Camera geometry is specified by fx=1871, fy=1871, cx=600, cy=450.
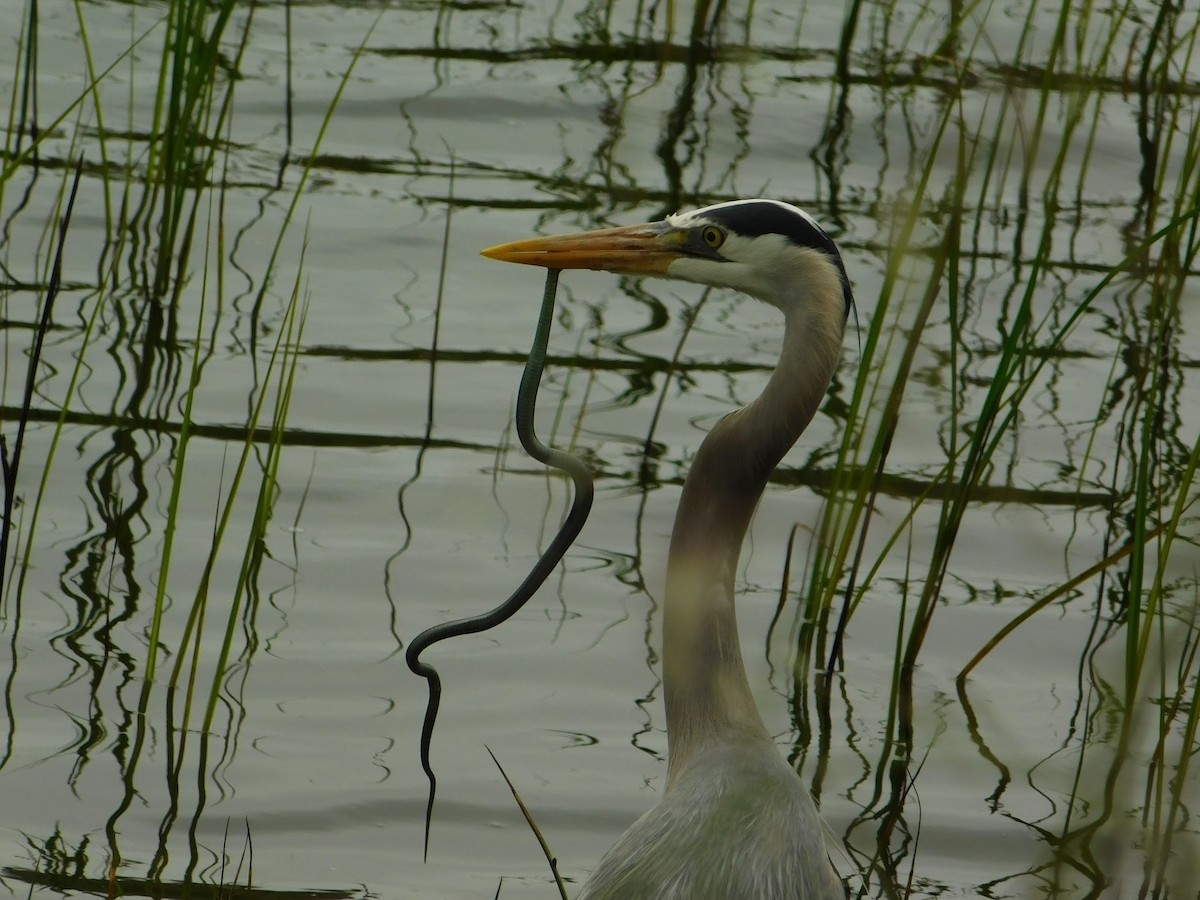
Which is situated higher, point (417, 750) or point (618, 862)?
point (618, 862)

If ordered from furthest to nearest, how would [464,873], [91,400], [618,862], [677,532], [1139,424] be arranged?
[1139,424] → [91,400] → [464,873] → [677,532] → [618,862]

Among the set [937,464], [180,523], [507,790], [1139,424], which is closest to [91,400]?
[180,523]

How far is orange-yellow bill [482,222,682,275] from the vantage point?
3352 mm

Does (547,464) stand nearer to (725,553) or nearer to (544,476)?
(725,553)

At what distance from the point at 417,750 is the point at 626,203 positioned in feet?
10.4

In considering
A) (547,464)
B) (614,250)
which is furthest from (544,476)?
(547,464)

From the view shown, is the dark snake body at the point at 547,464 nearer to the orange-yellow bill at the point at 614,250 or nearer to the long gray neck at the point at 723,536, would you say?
the orange-yellow bill at the point at 614,250

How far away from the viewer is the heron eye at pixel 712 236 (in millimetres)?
3402

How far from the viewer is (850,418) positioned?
3715 millimetres

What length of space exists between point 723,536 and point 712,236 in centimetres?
55

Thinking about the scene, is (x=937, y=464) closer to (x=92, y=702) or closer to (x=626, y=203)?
(x=626, y=203)

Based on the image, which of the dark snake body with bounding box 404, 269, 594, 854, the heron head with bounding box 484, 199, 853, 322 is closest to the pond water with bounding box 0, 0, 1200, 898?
the heron head with bounding box 484, 199, 853, 322

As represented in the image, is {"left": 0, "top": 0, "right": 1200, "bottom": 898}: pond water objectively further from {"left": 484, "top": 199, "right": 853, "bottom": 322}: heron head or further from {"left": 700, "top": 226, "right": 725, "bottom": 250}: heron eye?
{"left": 700, "top": 226, "right": 725, "bottom": 250}: heron eye

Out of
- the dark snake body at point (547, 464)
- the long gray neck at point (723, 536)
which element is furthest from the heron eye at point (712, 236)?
the dark snake body at point (547, 464)
